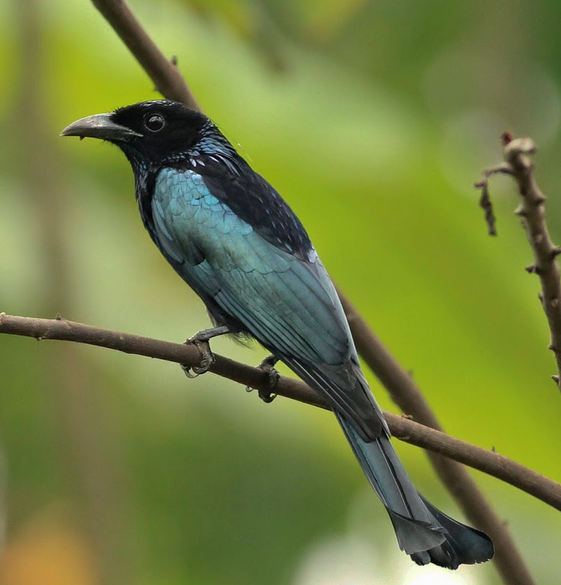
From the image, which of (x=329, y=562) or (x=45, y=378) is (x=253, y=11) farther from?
(x=329, y=562)

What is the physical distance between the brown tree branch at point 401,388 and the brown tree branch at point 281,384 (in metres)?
0.41

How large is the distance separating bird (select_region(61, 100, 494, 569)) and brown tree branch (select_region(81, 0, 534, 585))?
0.21 metres

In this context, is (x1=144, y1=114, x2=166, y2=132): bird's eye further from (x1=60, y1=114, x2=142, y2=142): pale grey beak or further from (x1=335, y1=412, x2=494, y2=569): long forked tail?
(x1=335, y1=412, x2=494, y2=569): long forked tail

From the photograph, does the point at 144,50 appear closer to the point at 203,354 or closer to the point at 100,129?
the point at 100,129

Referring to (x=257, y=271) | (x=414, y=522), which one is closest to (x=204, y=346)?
(x=257, y=271)

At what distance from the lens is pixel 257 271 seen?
Answer: 347cm

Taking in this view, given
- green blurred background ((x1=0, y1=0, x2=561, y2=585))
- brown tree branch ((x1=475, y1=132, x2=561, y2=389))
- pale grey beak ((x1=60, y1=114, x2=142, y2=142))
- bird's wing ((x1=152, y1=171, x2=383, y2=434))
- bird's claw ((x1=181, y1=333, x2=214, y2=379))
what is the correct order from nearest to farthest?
brown tree branch ((x1=475, y1=132, x2=561, y2=389))
bird's claw ((x1=181, y1=333, x2=214, y2=379))
bird's wing ((x1=152, y1=171, x2=383, y2=434))
green blurred background ((x1=0, y1=0, x2=561, y2=585))
pale grey beak ((x1=60, y1=114, x2=142, y2=142))

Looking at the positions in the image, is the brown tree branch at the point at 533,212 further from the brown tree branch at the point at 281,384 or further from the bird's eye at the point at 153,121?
the bird's eye at the point at 153,121

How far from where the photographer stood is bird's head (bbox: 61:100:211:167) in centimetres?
409

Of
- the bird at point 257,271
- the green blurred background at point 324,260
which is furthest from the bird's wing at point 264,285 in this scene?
the green blurred background at point 324,260

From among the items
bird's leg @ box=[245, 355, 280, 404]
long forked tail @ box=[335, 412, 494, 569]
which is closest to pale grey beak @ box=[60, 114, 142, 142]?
bird's leg @ box=[245, 355, 280, 404]

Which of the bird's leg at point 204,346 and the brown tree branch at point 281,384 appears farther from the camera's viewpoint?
the bird's leg at point 204,346

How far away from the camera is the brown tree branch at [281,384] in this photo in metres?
2.52

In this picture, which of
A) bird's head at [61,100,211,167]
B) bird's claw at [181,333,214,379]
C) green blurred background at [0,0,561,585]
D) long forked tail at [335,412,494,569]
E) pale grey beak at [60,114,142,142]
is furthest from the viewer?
bird's head at [61,100,211,167]
